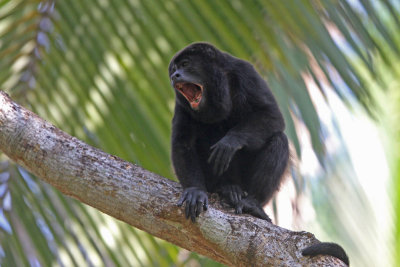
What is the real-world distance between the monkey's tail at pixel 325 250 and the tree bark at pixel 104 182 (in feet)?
1.27

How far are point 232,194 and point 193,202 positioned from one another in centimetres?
79

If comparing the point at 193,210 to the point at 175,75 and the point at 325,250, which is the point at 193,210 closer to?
the point at 325,250

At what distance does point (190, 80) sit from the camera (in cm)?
439

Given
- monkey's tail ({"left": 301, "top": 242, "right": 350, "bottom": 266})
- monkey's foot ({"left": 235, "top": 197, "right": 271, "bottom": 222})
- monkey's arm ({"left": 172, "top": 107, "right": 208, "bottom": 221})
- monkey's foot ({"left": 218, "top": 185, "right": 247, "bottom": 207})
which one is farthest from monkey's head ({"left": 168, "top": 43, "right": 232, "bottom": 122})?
monkey's tail ({"left": 301, "top": 242, "right": 350, "bottom": 266})

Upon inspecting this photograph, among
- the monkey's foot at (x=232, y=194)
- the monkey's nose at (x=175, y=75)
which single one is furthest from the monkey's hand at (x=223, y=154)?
the monkey's nose at (x=175, y=75)

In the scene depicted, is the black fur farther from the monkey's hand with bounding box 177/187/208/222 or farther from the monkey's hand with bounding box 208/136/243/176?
the monkey's hand with bounding box 177/187/208/222

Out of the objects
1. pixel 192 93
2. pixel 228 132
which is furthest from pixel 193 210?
pixel 192 93

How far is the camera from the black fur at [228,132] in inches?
154

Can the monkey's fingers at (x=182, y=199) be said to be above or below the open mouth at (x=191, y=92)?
below

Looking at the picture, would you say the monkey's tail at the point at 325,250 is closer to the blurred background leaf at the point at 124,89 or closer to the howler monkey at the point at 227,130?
the blurred background leaf at the point at 124,89

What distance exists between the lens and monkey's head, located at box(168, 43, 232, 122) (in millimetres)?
4383

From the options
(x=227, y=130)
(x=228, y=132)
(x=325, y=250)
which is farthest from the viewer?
(x=227, y=130)

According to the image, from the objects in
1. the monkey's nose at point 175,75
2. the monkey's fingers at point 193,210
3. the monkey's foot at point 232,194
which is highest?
the monkey's nose at point 175,75

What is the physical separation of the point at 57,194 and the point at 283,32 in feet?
5.24
